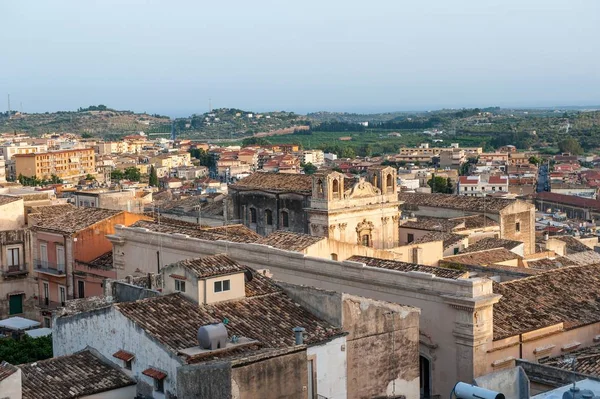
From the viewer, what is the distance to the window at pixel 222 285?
58.4 ft

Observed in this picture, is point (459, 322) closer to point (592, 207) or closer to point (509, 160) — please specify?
point (592, 207)

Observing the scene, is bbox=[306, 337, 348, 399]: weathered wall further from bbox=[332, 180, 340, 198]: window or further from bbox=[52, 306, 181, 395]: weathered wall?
bbox=[332, 180, 340, 198]: window

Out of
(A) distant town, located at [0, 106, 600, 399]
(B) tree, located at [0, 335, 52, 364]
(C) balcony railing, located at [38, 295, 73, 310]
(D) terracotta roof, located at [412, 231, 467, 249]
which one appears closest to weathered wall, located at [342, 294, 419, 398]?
(A) distant town, located at [0, 106, 600, 399]

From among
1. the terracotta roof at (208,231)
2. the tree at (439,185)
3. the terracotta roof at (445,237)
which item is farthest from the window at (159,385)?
the tree at (439,185)

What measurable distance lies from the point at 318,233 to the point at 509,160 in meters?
105

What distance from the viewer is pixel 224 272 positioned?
17.8 metres

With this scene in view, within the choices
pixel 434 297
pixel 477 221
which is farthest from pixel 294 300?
pixel 477 221

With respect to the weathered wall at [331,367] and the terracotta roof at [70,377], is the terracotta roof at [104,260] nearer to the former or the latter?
the terracotta roof at [70,377]

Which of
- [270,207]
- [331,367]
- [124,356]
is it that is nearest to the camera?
[124,356]

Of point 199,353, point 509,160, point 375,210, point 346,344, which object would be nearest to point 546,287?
point 346,344

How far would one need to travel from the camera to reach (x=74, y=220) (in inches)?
1251

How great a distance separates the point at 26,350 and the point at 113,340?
5725mm

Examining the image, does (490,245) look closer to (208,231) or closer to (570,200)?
(208,231)

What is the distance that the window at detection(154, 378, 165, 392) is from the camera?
15.7 m
